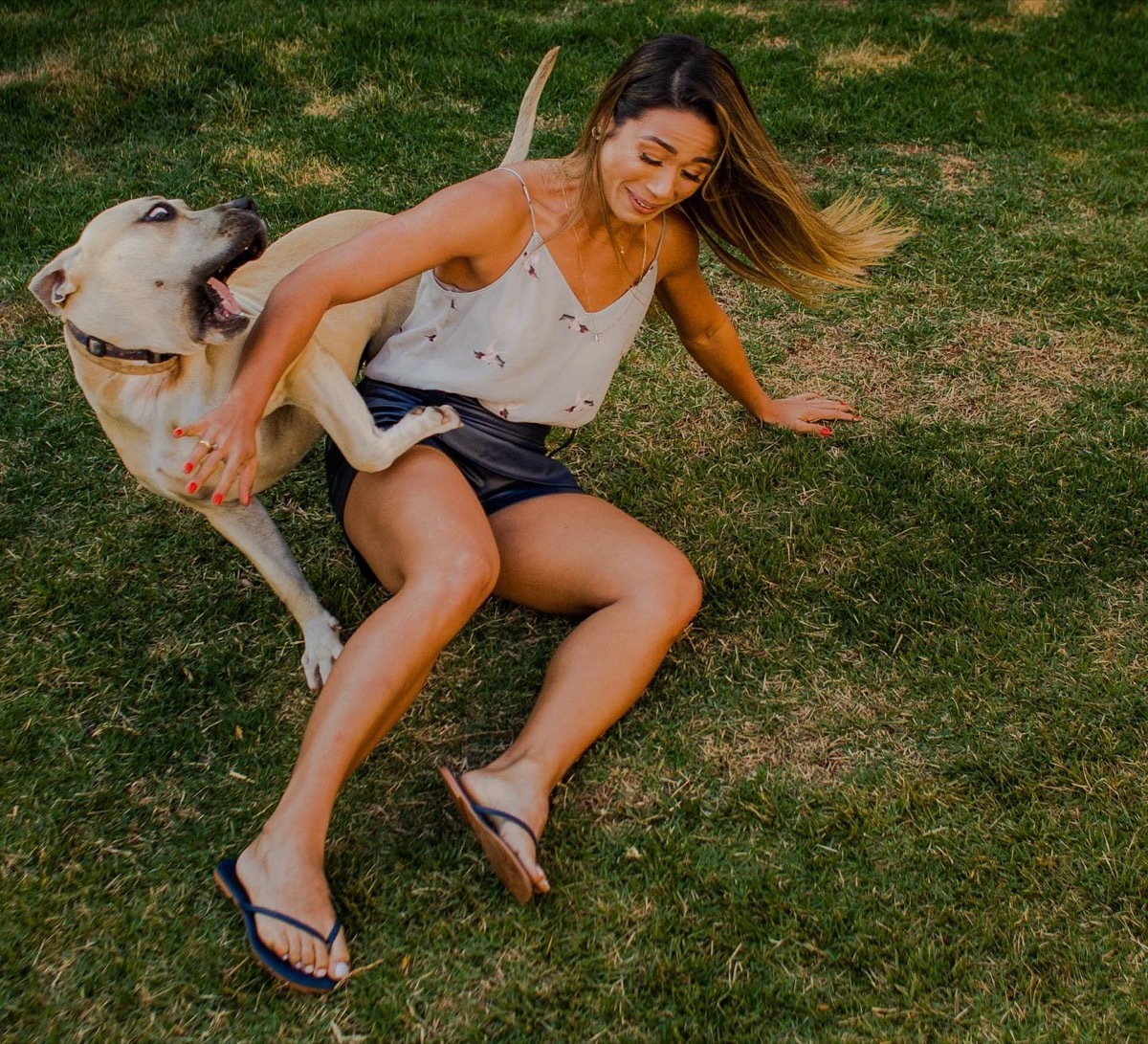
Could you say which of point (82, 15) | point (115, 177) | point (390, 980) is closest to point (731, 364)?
point (390, 980)

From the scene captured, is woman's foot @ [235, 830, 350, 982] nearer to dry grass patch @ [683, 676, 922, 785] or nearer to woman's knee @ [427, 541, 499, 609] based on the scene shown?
woman's knee @ [427, 541, 499, 609]

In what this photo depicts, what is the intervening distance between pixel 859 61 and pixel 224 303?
4.45m

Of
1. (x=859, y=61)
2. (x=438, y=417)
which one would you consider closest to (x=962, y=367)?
(x=438, y=417)

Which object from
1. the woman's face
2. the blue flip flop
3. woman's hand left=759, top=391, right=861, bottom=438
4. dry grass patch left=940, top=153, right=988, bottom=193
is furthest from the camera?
dry grass patch left=940, top=153, right=988, bottom=193

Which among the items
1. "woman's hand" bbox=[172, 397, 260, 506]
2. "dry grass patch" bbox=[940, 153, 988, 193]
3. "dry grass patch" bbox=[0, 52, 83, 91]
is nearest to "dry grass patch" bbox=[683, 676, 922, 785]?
"woman's hand" bbox=[172, 397, 260, 506]

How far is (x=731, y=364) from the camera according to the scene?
3.36 metres

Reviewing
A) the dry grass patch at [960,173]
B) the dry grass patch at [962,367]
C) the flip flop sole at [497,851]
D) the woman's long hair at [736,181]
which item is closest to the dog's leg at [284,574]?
the flip flop sole at [497,851]

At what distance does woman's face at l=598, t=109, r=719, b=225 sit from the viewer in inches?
100

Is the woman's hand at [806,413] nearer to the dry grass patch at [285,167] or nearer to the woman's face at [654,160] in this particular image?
the woman's face at [654,160]

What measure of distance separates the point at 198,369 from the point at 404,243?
0.60 metres

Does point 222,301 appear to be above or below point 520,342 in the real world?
above

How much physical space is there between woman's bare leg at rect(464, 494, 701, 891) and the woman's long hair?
79cm

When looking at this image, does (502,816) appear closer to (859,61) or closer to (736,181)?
(736,181)

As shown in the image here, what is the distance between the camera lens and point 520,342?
272 cm
